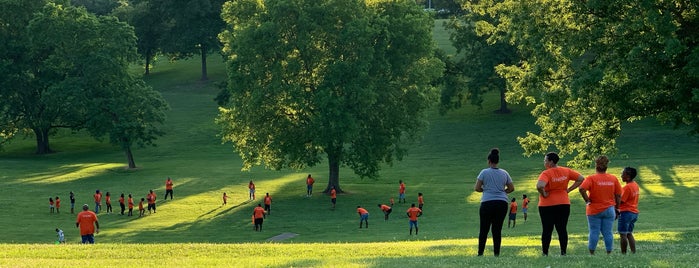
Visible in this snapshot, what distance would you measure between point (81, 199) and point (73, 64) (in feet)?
77.5

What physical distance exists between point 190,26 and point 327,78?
184 ft

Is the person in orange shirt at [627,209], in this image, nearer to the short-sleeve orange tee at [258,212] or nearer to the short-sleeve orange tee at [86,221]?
the short-sleeve orange tee at [86,221]

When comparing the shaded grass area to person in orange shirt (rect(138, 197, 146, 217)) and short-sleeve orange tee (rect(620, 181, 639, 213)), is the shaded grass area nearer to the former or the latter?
short-sleeve orange tee (rect(620, 181, 639, 213))

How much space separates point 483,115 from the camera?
85.3 meters

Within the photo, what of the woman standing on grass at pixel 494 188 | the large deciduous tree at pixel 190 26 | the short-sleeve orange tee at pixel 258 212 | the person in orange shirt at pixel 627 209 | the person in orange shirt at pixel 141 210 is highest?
the large deciduous tree at pixel 190 26

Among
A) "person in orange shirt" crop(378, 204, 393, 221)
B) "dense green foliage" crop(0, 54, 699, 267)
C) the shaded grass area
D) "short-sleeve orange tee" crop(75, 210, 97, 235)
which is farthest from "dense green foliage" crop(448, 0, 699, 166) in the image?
"short-sleeve orange tee" crop(75, 210, 97, 235)

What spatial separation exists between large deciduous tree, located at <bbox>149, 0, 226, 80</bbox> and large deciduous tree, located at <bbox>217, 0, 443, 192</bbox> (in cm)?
4965

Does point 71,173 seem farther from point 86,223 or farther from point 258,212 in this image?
point 86,223

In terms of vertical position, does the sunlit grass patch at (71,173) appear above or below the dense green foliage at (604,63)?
below

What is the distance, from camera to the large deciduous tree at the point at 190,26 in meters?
104

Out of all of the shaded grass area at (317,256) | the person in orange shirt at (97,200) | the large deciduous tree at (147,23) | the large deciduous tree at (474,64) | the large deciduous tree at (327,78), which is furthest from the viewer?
the large deciduous tree at (147,23)

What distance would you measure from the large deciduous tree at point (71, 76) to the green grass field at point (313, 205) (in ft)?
11.3

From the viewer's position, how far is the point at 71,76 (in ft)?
246

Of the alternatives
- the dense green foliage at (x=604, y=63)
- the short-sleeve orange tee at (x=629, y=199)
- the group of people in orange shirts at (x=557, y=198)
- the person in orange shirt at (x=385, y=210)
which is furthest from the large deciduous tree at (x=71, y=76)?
the group of people in orange shirts at (x=557, y=198)
